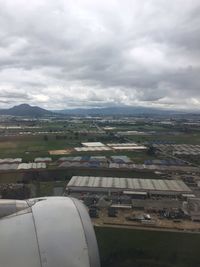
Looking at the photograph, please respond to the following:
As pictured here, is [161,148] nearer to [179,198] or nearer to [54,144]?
[54,144]

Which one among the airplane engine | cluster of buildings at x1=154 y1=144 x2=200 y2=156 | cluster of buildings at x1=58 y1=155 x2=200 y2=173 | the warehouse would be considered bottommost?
cluster of buildings at x1=154 y1=144 x2=200 y2=156

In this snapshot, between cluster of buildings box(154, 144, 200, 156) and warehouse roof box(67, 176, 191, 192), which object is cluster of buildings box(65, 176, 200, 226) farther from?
cluster of buildings box(154, 144, 200, 156)

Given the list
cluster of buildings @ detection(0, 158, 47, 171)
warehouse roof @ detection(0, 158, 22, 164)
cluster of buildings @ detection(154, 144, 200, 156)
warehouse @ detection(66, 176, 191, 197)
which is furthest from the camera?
cluster of buildings @ detection(154, 144, 200, 156)

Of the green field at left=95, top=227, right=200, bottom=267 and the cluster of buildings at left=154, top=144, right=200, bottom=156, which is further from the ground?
the green field at left=95, top=227, right=200, bottom=267

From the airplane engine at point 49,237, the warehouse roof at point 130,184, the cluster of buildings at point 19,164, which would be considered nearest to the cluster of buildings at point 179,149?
the cluster of buildings at point 19,164

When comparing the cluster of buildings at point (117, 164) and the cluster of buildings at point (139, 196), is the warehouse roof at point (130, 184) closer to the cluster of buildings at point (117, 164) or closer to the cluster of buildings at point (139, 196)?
the cluster of buildings at point (139, 196)

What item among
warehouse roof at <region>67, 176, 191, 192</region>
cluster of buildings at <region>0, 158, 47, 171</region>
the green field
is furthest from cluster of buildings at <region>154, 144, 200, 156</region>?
the green field
